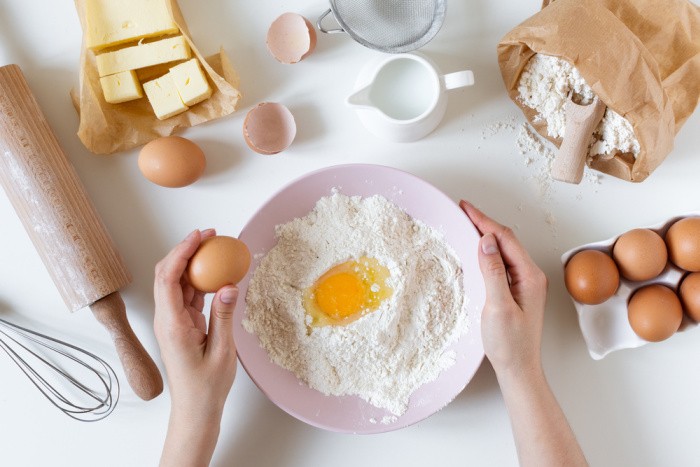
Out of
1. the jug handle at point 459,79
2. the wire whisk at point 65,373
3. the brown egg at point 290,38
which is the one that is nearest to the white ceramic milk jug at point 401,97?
the jug handle at point 459,79

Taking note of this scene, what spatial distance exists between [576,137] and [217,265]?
0.73 m

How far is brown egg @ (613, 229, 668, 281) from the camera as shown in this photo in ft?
4.02

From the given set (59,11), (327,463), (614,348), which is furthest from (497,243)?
(59,11)

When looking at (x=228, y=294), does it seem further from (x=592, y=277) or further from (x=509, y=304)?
(x=592, y=277)

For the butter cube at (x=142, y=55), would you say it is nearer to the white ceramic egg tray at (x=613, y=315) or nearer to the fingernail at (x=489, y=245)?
the fingernail at (x=489, y=245)

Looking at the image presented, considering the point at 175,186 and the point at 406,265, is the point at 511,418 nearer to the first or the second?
the point at 406,265

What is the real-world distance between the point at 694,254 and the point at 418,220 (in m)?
0.53

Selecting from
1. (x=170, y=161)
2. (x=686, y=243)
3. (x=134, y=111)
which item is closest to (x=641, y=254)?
(x=686, y=243)

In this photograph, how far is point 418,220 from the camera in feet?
4.29

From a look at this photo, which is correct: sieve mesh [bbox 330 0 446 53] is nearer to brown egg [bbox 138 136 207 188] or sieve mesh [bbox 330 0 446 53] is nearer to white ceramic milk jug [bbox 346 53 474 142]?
white ceramic milk jug [bbox 346 53 474 142]

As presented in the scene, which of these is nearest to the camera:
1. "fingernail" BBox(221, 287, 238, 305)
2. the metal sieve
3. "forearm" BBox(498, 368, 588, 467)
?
"fingernail" BBox(221, 287, 238, 305)

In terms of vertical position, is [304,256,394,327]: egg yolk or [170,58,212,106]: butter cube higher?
[170,58,212,106]: butter cube

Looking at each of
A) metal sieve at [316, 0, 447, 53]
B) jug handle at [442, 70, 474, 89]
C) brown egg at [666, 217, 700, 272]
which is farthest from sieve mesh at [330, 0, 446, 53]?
brown egg at [666, 217, 700, 272]

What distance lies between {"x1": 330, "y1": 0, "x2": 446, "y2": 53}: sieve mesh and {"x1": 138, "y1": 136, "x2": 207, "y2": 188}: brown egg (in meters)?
0.40
